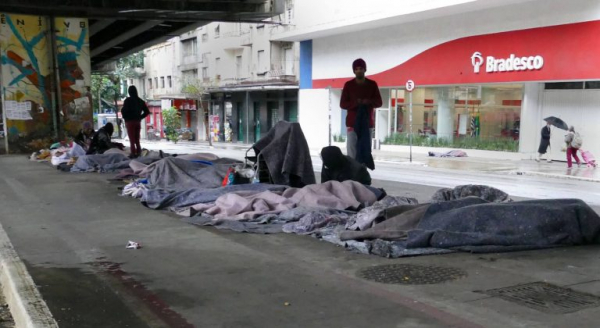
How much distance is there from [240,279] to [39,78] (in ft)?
52.1

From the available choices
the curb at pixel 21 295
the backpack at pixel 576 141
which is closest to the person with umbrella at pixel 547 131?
the backpack at pixel 576 141

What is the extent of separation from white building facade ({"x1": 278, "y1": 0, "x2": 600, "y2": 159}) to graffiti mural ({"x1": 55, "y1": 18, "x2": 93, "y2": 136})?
13468 mm

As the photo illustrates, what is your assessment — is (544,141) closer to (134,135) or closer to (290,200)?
(134,135)

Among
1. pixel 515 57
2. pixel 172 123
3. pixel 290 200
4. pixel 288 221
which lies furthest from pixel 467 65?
pixel 172 123

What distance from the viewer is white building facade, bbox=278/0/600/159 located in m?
20.2

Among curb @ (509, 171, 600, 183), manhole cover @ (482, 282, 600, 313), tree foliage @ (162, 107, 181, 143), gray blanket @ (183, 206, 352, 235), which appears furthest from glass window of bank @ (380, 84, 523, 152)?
tree foliage @ (162, 107, 181, 143)

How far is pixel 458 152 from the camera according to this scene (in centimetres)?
2441

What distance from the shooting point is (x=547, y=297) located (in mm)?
4168

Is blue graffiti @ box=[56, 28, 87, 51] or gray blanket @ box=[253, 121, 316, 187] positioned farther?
blue graffiti @ box=[56, 28, 87, 51]

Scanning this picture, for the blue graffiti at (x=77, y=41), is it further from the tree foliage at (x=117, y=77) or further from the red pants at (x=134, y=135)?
the tree foliage at (x=117, y=77)

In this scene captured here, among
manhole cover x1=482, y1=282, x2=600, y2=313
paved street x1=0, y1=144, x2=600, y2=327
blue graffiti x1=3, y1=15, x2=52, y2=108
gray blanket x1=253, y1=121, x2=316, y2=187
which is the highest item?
blue graffiti x1=3, y1=15, x2=52, y2=108

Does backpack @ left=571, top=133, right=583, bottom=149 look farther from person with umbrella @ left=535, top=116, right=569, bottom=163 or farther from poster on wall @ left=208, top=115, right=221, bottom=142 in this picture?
poster on wall @ left=208, top=115, right=221, bottom=142

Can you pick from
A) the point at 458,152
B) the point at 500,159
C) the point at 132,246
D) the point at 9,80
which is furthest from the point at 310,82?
the point at 132,246

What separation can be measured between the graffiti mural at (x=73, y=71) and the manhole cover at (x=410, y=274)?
16040 mm
